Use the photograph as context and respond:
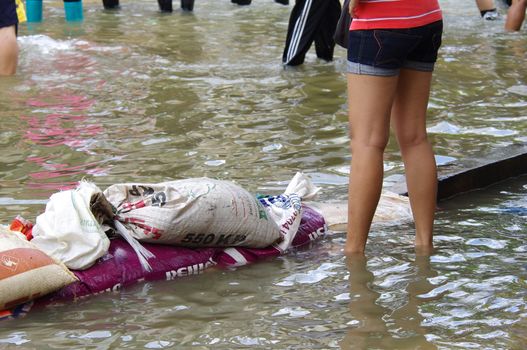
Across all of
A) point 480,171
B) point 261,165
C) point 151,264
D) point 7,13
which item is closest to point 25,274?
point 151,264

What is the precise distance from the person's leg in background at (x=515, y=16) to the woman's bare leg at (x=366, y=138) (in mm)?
8642

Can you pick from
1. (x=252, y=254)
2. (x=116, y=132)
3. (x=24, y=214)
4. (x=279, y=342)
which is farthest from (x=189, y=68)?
(x=279, y=342)

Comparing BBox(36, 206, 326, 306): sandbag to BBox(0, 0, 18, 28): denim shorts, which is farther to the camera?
BBox(0, 0, 18, 28): denim shorts

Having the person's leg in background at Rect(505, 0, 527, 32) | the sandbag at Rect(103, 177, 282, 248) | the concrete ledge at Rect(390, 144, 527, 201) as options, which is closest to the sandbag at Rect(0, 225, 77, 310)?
the sandbag at Rect(103, 177, 282, 248)

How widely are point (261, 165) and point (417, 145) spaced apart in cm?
181

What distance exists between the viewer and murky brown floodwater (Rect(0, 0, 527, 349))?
336cm

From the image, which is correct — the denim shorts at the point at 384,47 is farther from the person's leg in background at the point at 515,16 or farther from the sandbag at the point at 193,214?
the person's leg in background at the point at 515,16

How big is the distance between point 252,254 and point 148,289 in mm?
581

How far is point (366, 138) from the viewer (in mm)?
4000

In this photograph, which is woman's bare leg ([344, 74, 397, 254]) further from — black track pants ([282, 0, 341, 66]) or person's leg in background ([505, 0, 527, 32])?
person's leg in background ([505, 0, 527, 32])

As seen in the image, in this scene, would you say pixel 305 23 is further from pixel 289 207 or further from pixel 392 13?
pixel 392 13

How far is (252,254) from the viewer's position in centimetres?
421

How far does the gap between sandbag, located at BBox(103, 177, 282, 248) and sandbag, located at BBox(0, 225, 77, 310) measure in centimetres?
45

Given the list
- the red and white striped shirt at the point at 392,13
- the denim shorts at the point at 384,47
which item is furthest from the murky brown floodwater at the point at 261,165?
the red and white striped shirt at the point at 392,13
